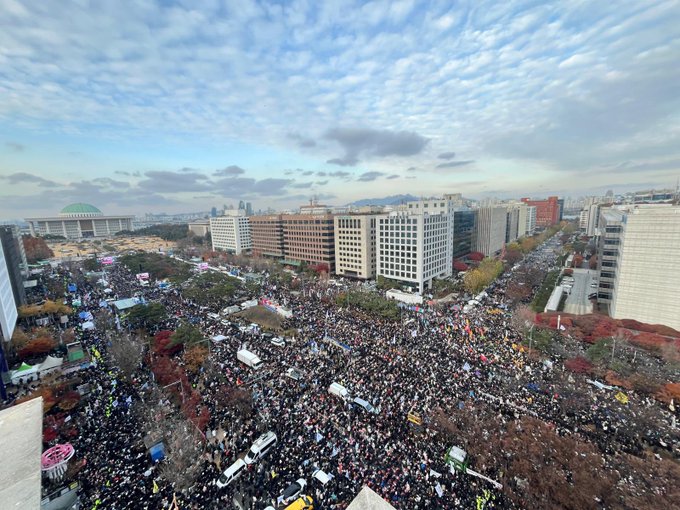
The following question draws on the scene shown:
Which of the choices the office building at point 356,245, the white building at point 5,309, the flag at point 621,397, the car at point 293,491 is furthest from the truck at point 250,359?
the office building at point 356,245

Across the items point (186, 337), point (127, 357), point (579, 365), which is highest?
point (186, 337)

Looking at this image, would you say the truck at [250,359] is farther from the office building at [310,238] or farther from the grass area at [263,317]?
the office building at [310,238]

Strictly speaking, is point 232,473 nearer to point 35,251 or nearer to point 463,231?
point 463,231

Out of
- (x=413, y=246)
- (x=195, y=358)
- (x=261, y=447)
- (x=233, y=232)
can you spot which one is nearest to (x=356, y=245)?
(x=413, y=246)

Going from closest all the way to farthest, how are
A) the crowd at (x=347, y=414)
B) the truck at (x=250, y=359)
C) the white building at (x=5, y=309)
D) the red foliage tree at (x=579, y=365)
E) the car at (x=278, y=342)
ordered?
1. the crowd at (x=347, y=414)
2. the red foliage tree at (x=579, y=365)
3. the truck at (x=250, y=359)
4. the white building at (x=5, y=309)
5. the car at (x=278, y=342)

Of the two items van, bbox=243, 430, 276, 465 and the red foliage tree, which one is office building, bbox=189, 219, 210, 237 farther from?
the red foliage tree

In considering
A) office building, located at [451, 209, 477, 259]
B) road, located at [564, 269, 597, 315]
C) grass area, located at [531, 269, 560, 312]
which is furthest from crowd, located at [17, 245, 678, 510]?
office building, located at [451, 209, 477, 259]
